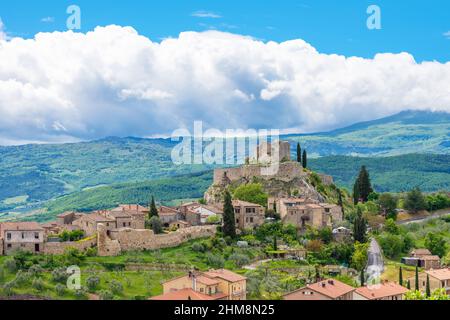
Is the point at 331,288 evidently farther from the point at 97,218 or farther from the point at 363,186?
the point at 363,186

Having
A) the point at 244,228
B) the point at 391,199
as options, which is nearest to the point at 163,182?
the point at 391,199

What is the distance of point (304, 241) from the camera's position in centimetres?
6069

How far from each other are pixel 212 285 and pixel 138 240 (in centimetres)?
1292

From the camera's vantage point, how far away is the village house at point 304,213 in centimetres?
6341

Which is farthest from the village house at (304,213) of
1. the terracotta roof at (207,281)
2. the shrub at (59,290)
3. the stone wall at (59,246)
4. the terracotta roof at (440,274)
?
the shrub at (59,290)

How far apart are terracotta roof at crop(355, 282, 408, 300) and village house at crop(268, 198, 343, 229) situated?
13612 millimetres

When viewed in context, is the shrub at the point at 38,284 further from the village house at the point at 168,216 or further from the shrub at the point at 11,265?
the village house at the point at 168,216

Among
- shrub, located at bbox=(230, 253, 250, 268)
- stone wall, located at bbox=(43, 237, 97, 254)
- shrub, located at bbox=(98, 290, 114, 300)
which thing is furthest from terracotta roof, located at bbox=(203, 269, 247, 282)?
stone wall, located at bbox=(43, 237, 97, 254)

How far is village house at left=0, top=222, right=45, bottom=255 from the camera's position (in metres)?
50.8

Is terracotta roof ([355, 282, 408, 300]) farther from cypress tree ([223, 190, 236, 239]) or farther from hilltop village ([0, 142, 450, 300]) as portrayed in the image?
cypress tree ([223, 190, 236, 239])

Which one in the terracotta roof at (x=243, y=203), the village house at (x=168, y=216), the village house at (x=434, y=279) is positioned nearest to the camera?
the village house at (x=434, y=279)

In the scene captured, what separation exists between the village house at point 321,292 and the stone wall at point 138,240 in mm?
14429

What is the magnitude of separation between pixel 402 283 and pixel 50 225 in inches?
1148
